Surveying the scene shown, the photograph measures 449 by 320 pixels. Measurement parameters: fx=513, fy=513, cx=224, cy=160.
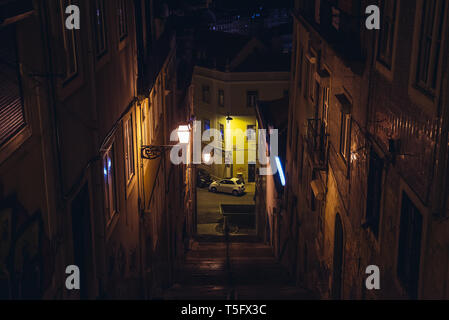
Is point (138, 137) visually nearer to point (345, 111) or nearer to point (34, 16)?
point (345, 111)

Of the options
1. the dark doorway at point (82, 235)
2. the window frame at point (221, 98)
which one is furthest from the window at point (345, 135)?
the window frame at point (221, 98)

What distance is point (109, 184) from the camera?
9844 millimetres

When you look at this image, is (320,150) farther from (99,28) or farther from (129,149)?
(99,28)

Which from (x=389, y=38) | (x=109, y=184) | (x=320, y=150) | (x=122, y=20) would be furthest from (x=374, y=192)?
(x=122, y=20)

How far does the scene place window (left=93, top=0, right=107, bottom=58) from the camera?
9.24 metres

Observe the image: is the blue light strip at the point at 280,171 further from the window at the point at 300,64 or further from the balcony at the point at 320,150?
the balcony at the point at 320,150

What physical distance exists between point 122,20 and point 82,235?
604 centimetres

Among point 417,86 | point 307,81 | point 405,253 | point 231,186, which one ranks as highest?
point 417,86

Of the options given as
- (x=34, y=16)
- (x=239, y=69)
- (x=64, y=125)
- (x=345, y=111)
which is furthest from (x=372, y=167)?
(x=239, y=69)

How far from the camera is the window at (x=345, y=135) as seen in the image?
37.3 ft

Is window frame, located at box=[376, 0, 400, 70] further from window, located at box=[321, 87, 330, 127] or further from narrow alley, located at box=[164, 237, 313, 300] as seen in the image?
narrow alley, located at box=[164, 237, 313, 300]

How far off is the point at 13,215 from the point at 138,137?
26.0ft

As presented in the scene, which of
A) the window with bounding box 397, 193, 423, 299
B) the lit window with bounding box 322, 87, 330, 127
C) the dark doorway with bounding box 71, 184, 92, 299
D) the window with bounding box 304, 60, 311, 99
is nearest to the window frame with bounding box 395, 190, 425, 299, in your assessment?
the window with bounding box 397, 193, 423, 299

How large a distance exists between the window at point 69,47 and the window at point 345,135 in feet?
20.0
